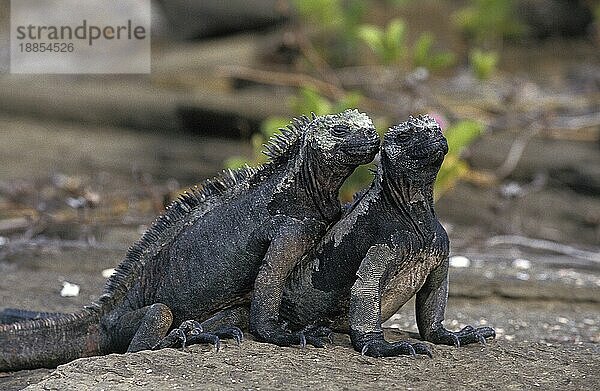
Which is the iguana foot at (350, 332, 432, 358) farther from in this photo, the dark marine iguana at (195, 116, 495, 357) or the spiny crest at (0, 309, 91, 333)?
the spiny crest at (0, 309, 91, 333)

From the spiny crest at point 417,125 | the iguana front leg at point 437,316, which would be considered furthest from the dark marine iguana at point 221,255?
the iguana front leg at point 437,316

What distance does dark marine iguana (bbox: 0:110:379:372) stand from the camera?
4023 millimetres

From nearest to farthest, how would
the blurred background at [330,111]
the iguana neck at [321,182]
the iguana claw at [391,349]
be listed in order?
the iguana claw at [391,349] → the iguana neck at [321,182] → the blurred background at [330,111]

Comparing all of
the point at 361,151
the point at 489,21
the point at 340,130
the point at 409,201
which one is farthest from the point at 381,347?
the point at 489,21

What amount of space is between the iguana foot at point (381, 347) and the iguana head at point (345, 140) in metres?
0.71

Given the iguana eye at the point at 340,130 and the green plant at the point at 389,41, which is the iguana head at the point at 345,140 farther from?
the green plant at the point at 389,41

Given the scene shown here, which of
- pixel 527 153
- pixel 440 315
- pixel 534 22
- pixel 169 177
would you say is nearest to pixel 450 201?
pixel 527 153

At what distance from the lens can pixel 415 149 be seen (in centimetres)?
400

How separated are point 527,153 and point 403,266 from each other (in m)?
6.66

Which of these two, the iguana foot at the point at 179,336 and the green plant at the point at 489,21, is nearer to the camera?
the iguana foot at the point at 179,336

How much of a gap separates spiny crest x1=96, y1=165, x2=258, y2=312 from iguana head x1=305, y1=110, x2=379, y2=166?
45 centimetres

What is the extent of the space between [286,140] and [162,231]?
729mm

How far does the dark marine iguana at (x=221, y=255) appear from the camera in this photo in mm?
4023

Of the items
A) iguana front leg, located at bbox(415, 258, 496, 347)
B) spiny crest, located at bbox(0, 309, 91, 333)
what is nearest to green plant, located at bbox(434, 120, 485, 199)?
iguana front leg, located at bbox(415, 258, 496, 347)
